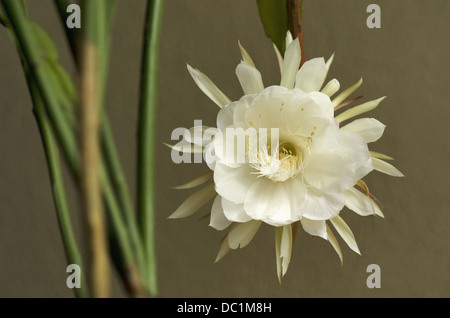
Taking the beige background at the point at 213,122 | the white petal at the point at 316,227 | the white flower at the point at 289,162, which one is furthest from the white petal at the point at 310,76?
the beige background at the point at 213,122

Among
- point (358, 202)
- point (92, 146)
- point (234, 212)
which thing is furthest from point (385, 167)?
point (92, 146)

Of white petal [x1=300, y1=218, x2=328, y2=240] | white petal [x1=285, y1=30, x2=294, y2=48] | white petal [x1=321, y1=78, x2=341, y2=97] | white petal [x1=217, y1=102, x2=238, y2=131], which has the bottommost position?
white petal [x1=300, y1=218, x2=328, y2=240]

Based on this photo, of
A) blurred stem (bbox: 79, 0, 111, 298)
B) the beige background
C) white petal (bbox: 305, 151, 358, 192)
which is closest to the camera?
blurred stem (bbox: 79, 0, 111, 298)

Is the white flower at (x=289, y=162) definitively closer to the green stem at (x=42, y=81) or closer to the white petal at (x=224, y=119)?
the white petal at (x=224, y=119)

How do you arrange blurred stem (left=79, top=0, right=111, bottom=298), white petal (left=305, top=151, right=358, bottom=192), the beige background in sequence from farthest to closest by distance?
the beige background, white petal (left=305, top=151, right=358, bottom=192), blurred stem (left=79, top=0, right=111, bottom=298)

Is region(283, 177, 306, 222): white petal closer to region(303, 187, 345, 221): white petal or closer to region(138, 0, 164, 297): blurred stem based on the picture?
region(303, 187, 345, 221): white petal

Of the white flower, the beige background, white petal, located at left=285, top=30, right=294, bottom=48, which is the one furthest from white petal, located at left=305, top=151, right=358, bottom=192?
the beige background

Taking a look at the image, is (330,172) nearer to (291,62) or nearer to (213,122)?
(291,62)
